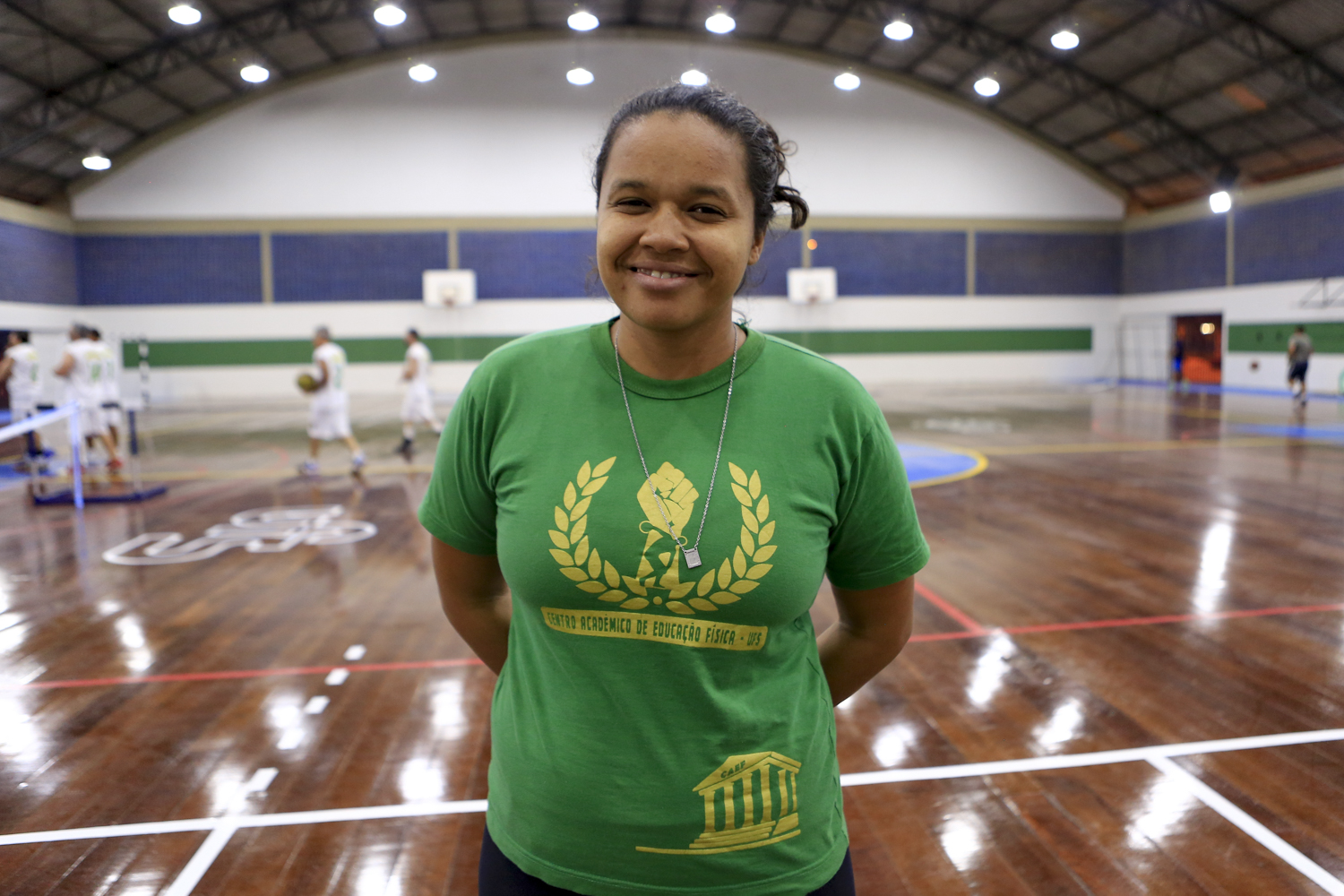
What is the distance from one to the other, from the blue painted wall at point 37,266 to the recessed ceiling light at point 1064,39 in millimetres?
24322

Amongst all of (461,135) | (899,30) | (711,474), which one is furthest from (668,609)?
(461,135)

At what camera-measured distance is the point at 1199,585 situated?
5.62 m

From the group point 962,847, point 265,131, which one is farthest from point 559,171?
point 962,847

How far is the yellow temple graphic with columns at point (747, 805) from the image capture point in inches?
48.3

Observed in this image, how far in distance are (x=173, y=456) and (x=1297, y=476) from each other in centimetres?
1386

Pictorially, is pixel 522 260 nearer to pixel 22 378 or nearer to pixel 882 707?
pixel 22 378

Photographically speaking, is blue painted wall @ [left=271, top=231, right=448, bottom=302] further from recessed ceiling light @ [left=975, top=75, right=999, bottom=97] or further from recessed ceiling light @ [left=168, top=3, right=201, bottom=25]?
recessed ceiling light @ [left=975, top=75, right=999, bottom=97]

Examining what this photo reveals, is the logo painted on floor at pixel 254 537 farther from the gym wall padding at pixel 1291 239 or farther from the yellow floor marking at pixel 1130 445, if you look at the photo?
the gym wall padding at pixel 1291 239

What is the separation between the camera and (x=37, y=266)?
2292 centimetres

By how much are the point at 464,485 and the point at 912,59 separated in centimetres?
2678

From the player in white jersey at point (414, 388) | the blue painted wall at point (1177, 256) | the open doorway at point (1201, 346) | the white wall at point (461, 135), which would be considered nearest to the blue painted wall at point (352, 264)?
the white wall at point (461, 135)

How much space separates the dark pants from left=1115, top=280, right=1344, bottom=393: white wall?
2522 centimetres

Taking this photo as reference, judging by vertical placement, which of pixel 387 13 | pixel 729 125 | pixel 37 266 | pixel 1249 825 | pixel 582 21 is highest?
pixel 582 21

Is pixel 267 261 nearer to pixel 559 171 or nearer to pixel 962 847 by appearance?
pixel 559 171
